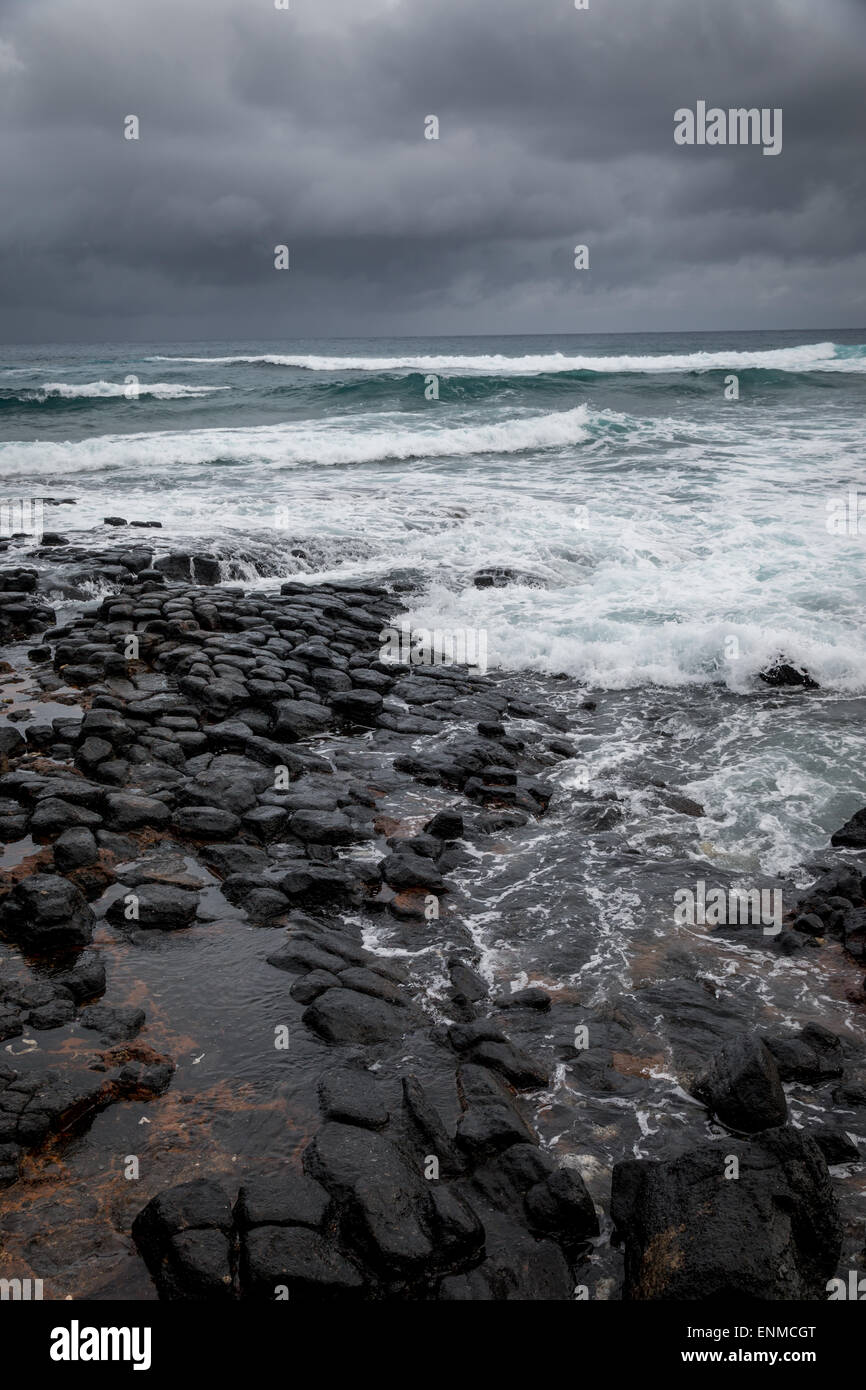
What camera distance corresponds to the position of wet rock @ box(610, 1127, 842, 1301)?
3.11 m

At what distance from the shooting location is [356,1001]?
4.61m

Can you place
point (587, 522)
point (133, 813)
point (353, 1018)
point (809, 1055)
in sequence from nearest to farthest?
point (809, 1055), point (353, 1018), point (133, 813), point (587, 522)

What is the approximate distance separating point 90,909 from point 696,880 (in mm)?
Result: 3847

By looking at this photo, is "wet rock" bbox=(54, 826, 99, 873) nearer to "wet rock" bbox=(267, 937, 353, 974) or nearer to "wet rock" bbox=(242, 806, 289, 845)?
"wet rock" bbox=(242, 806, 289, 845)

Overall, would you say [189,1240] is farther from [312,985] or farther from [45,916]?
[45,916]

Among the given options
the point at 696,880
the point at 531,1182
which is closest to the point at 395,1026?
the point at 531,1182

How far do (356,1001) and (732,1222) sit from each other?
2032 mm

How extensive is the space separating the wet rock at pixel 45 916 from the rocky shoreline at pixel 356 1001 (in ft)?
0.05

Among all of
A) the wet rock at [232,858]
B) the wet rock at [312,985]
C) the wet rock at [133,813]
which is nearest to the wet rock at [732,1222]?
the wet rock at [312,985]

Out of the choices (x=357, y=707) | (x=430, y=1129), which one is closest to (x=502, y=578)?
(x=357, y=707)

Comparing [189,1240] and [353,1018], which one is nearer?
[189,1240]

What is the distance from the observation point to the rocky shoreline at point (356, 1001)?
323 cm

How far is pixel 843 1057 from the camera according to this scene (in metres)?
4.49
